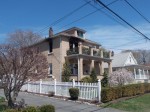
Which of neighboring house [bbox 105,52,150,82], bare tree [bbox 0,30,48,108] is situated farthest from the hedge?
neighboring house [bbox 105,52,150,82]

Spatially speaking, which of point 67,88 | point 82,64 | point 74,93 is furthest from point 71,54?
point 74,93

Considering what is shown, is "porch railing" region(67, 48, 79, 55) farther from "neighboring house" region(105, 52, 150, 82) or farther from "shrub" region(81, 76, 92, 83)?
"neighboring house" region(105, 52, 150, 82)

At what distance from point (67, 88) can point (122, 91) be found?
449 centimetres

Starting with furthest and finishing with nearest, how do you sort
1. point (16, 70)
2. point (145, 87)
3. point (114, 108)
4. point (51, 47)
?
point (51, 47) → point (145, 87) → point (114, 108) → point (16, 70)

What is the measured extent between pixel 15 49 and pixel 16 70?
102 cm

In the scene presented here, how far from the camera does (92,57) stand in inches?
1342

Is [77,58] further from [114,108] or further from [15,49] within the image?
[15,49]

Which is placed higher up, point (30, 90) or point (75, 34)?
point (75, 34)

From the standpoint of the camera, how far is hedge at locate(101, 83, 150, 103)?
17.6m

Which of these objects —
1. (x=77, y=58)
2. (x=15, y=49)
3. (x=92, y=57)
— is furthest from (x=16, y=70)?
(x=92, y=57)

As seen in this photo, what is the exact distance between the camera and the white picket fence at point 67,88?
18272mm

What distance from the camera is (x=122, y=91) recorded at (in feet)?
66.1

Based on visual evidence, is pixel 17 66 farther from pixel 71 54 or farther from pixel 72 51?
pixel 72 51

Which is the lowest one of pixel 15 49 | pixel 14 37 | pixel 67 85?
pixel 67 85
